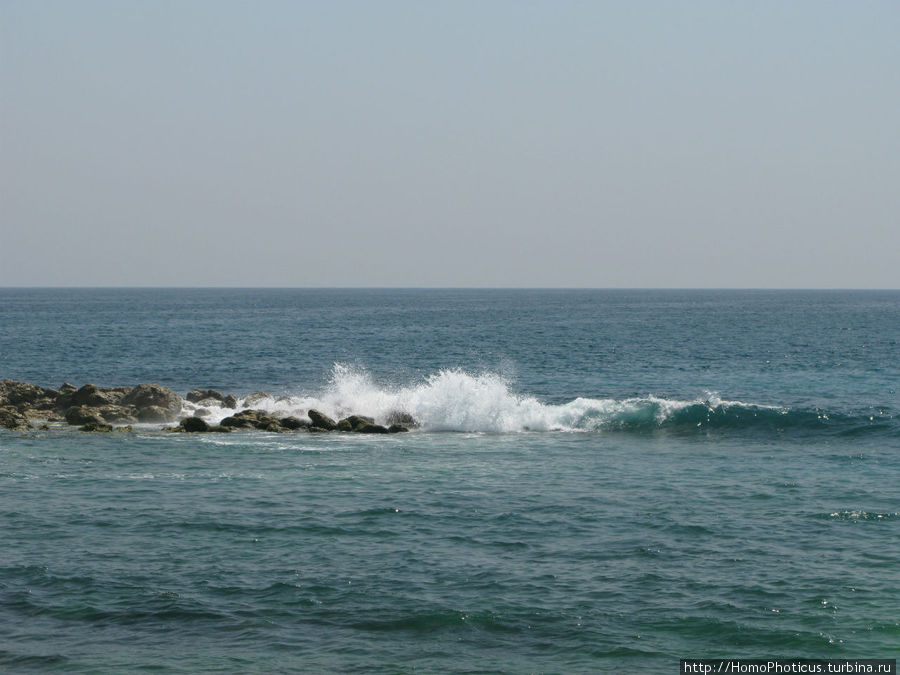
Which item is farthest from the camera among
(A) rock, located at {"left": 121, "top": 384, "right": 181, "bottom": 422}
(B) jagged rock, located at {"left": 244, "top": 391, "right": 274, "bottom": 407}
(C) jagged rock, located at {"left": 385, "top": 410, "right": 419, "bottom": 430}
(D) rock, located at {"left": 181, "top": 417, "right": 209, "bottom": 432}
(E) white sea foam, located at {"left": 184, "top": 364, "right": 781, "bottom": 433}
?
(B) jagged rock, located at {"left": 244, "top": 391, "right": 274, "bottom": 407}

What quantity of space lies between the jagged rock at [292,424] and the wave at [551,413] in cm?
280

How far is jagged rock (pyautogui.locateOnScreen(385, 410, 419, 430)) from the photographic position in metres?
41.9

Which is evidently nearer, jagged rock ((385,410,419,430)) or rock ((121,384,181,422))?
jagged rock ((385,410,419,430))

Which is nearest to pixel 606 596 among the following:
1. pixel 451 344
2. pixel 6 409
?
pixel 6 409

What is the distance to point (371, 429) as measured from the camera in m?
40.1

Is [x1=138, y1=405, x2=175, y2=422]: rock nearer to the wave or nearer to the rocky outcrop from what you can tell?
the wave

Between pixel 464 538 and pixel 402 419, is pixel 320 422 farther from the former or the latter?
pixel 464 538

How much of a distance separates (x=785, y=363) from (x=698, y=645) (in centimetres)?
5757

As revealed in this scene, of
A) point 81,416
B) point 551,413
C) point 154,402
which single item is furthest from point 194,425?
point 551,413

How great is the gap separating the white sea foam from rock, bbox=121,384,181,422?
95 cm

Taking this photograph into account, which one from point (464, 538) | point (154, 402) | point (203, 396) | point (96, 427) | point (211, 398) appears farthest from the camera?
point (203, 396)

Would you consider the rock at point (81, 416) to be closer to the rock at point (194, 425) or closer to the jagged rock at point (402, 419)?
the rock at point (194, 425)

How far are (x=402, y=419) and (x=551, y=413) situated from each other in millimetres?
7092

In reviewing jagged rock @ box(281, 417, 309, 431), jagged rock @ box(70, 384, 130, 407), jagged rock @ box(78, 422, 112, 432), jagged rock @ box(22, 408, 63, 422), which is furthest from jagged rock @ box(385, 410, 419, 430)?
jagged rock @ box(22, 408, 63, 422)
